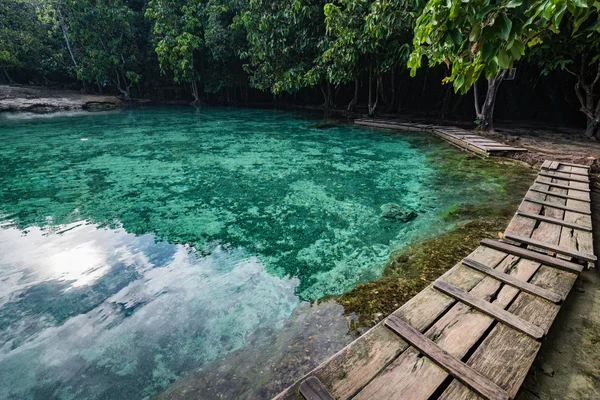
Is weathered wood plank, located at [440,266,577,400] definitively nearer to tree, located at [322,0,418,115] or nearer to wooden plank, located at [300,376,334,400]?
wooden plank, located at [300,376,334,400]

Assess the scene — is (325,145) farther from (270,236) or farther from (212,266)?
(212,266)

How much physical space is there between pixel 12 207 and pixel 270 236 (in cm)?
493

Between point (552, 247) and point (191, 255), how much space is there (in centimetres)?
416

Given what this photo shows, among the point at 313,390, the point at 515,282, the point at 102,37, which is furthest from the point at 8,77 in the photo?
the point at 515,282

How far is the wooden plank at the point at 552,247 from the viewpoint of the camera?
8.95ft

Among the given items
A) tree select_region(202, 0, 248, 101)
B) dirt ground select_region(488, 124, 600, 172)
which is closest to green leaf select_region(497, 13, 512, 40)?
dirt ground select_region(488, 124, 600, 172)

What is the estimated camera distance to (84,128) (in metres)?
13.2

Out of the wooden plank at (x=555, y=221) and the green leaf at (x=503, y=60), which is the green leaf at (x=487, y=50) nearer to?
the green leaf at (x=503, y=60)

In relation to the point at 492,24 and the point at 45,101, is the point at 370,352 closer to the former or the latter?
the point at 492,24

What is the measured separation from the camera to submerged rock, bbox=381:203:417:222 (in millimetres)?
4492

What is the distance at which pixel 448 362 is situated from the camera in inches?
66.9

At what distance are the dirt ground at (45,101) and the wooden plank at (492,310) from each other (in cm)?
2656

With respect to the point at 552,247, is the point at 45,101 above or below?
above

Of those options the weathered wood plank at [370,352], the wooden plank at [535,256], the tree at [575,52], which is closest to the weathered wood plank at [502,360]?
the weathered wood plank at [370,352]
